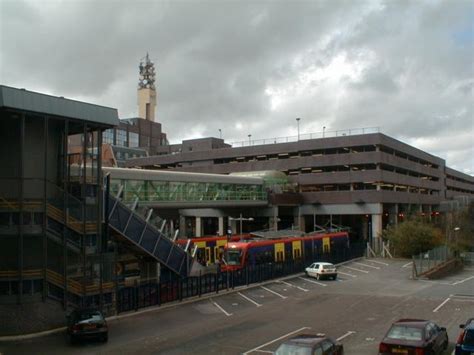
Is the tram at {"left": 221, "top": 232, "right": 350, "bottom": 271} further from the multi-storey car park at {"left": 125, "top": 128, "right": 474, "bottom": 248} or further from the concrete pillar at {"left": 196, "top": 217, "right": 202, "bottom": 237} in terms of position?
the concrete pillar at {"left": 196, "top": 217, "right": 202, "bottom": 237}

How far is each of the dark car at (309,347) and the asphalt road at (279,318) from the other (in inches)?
149

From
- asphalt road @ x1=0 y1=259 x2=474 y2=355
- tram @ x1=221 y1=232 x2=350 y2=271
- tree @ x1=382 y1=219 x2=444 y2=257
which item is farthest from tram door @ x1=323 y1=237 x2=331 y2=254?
asphalt road @ x1=0 y1=259 x2=474 y2=355

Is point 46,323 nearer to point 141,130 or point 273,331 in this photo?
point 273,331

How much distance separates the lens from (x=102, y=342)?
2214 centimetres

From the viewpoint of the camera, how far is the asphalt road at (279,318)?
21156mm

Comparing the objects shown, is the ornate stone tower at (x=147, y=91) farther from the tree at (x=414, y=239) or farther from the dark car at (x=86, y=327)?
the dark car at (x=86, y=327)

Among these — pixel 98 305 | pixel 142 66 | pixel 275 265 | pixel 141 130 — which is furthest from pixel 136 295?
pixel 142 66

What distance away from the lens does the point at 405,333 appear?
17.4 m

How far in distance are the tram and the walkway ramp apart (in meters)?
6.99

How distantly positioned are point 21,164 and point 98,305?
801 centimetres

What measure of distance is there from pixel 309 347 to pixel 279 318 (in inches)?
458

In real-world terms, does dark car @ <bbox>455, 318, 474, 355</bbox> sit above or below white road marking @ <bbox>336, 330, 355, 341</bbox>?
above

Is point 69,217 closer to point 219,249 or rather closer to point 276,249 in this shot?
point 219,249

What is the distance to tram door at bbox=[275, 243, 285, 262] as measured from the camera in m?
46.2
